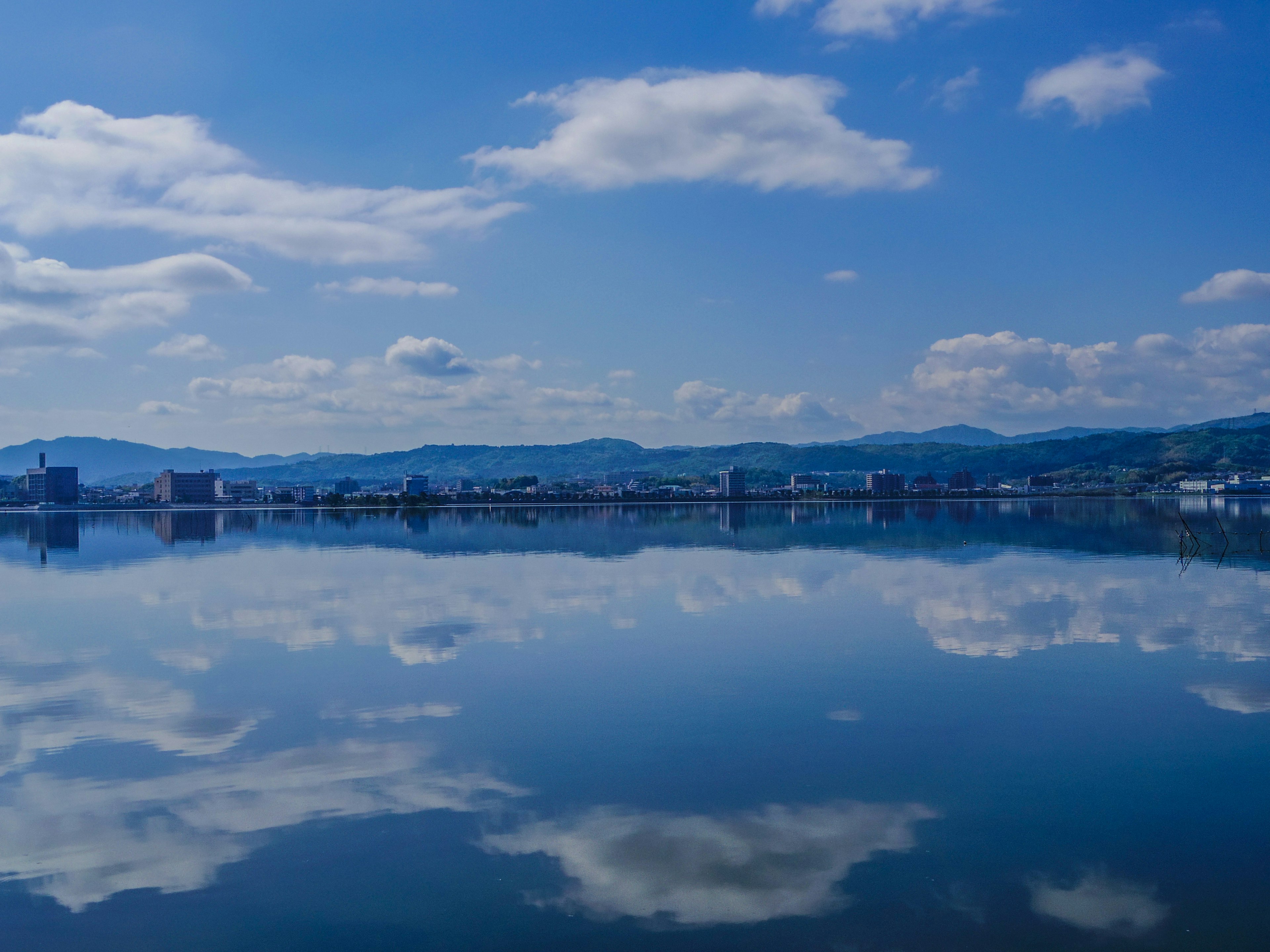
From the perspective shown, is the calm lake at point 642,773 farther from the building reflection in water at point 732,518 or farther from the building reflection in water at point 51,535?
the building reflection in water at point 732,518

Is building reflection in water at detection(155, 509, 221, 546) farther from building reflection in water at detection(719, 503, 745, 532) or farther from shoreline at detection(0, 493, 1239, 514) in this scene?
building reflection in water at detection(719, 503, 745, 532)

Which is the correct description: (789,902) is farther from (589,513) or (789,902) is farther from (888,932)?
(589,513)

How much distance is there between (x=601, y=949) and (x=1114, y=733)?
30.0 ft

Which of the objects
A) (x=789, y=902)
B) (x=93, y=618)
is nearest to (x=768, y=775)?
(x=789, y=902)

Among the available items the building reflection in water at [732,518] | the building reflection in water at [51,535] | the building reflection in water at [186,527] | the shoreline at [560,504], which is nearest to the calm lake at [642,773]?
the building reflection in water at [51,535]

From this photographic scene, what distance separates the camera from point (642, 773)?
11.5 m

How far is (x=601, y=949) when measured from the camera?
295 inches

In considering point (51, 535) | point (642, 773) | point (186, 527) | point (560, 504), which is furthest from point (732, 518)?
point (642, 773)

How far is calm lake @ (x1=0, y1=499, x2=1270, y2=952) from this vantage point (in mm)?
8008

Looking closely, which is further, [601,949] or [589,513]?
[589,513]

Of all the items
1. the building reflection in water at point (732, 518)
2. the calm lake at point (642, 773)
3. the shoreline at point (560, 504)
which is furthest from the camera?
the shoreline at point (560, 504)

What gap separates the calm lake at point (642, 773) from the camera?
8008 mm

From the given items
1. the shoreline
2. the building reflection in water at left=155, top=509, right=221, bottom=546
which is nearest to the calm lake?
the building reflection in water at left=155, top=509, right=221, bottom=546

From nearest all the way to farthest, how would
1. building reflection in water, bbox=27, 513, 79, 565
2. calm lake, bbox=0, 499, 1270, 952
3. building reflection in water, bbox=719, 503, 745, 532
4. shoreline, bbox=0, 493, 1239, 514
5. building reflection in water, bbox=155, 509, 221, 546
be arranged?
calm lake, bbox=0, 499, 1270, 952 → building reflection in water, bbox=27, 513, 79, 565 → building reflection in water, bbox=155, 509, 221, 546 → building reflection in water, bbox=719, 503, 745, 532 → shoreline, bbox=0, 493, 1239, 514
